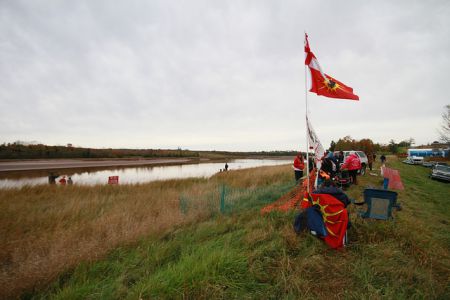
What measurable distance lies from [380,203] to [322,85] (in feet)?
9.94

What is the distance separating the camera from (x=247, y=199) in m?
8.09

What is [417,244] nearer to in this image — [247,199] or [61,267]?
[247,199]

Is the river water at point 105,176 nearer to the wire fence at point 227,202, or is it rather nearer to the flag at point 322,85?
the wire fence at point 227,202

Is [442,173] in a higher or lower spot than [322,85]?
lower

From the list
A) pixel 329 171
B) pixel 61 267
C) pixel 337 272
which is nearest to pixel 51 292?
pixel 61 267

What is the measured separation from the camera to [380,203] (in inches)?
167

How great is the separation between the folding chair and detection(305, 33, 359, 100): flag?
233cm

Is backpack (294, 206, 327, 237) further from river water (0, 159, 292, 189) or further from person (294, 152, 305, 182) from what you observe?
river water (0, 159, 292, 189)

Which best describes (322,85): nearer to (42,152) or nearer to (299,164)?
(299,164)

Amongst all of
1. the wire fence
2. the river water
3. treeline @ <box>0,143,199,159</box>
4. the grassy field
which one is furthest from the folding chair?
treeline @ <box>0,143,199,159</box>

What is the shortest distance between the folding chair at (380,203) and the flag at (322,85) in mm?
2327

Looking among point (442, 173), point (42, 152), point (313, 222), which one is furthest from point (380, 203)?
point (42, 152)

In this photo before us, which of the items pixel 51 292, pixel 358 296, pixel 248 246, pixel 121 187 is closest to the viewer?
pixel 358 296

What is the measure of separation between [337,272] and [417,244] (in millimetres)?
1907
